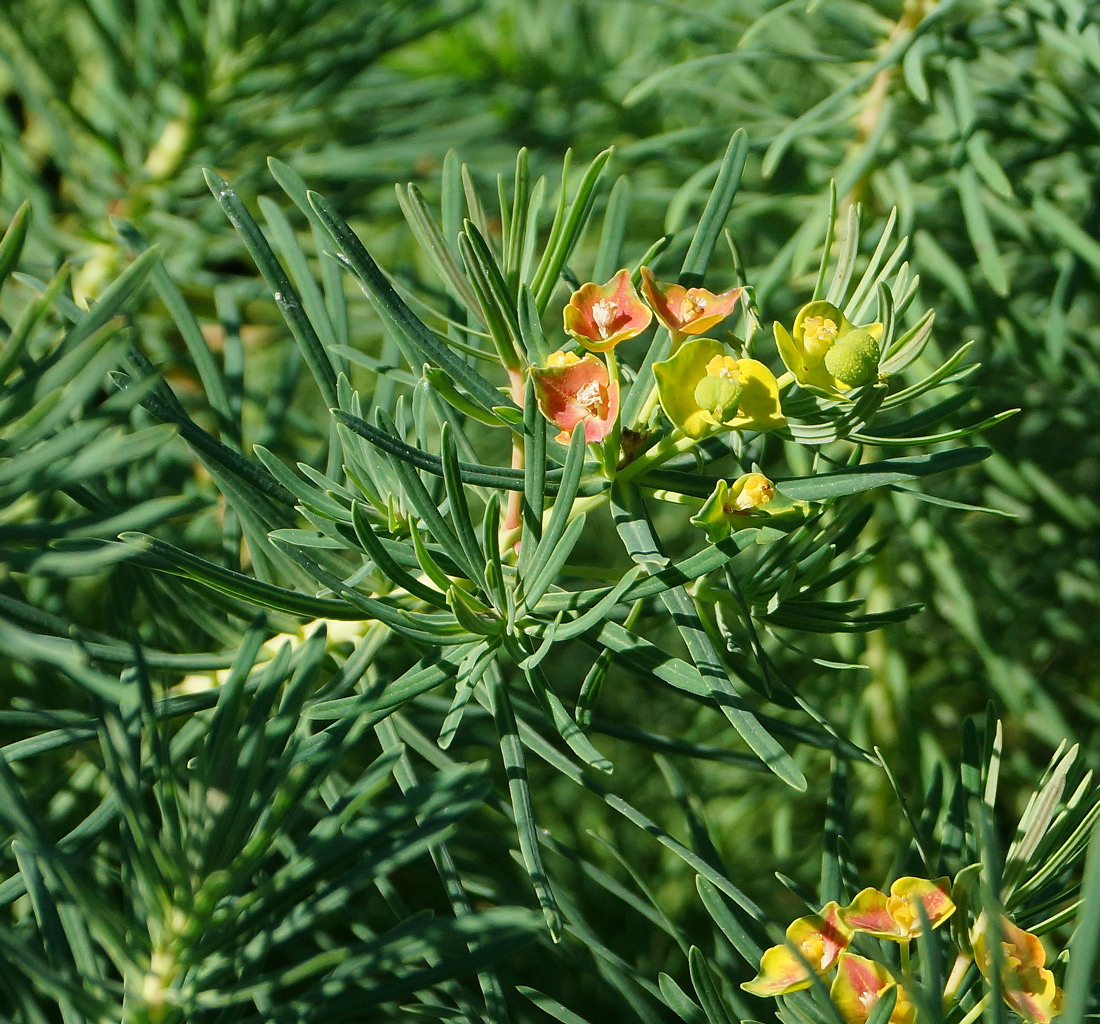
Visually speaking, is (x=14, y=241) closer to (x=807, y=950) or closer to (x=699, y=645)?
(x=699, y=645)

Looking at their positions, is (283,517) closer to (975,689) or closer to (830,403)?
(830,403)

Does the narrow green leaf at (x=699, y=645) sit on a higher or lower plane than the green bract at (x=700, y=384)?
lower

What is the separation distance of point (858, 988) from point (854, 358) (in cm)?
25

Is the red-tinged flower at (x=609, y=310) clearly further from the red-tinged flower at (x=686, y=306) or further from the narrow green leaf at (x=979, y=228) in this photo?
the narrow green leaf at (x=979, y=228)

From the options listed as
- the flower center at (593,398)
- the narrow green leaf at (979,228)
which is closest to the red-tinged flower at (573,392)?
the flower center at (593,398)

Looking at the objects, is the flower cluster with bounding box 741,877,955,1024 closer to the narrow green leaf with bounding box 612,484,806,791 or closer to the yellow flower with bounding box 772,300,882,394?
the narrow green leaf with bounding box 612,484,806,791

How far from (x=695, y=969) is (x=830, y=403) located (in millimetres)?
241

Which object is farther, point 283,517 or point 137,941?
point 283,517

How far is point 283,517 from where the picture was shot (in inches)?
19.9

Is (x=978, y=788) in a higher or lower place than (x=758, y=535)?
lower

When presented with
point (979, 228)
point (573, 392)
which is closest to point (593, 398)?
point (573, 392)

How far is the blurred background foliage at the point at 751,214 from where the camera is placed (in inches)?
31.2

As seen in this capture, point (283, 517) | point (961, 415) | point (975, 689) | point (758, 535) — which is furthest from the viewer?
point (975, 689)

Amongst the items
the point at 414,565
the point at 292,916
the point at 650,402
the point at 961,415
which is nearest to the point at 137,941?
the point at 292,916
